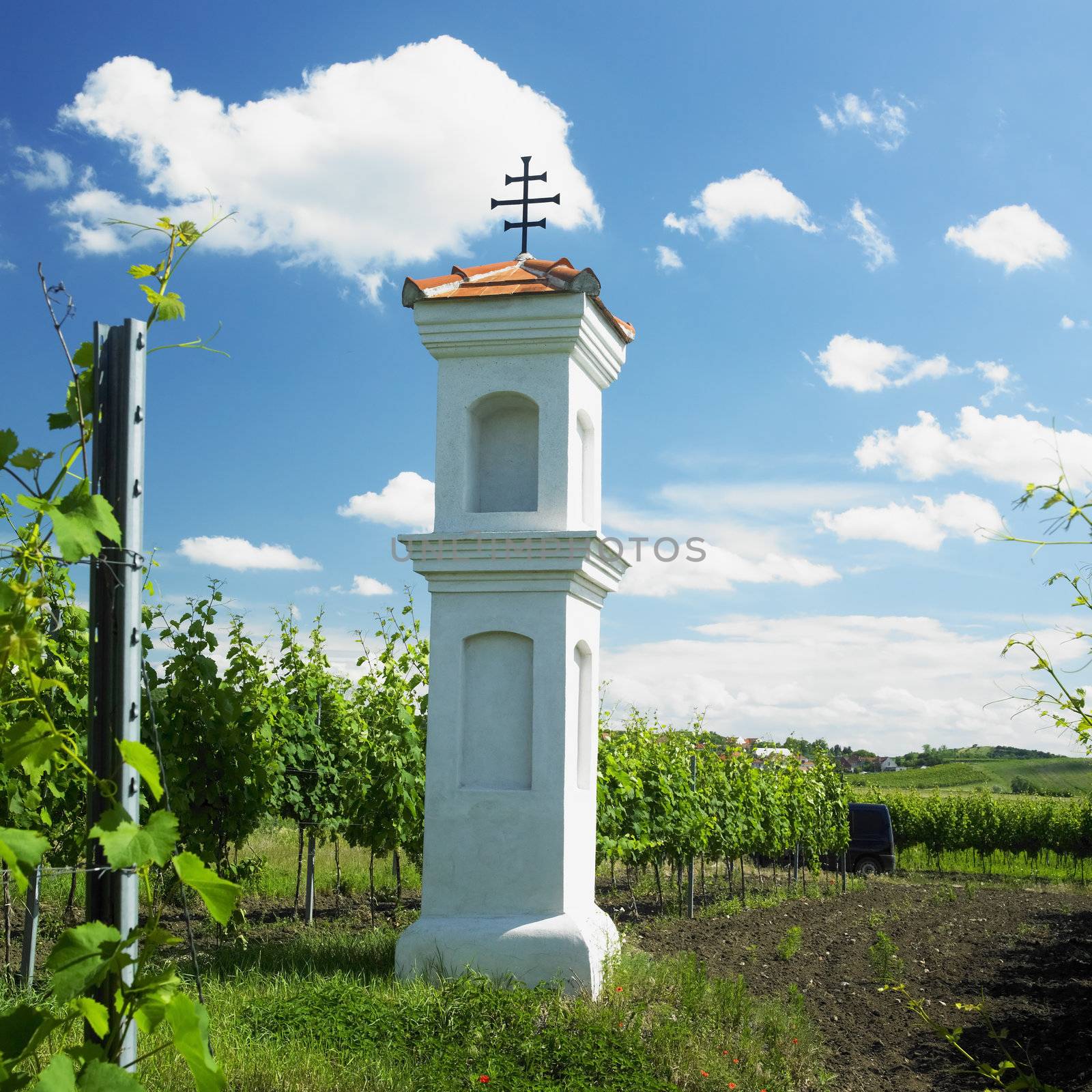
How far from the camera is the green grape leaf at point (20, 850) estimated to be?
224cm

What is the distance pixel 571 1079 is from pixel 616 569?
417 centimetres

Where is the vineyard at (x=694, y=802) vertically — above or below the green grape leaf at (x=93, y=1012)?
below

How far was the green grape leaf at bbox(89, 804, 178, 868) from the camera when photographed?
7.87 ft

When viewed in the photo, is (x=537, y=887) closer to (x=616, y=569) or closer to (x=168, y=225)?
(x=616, y=569)

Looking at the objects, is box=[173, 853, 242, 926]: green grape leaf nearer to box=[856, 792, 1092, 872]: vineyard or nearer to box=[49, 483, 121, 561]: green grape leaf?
box=[49, 483, 121, 561]: green grape leaf

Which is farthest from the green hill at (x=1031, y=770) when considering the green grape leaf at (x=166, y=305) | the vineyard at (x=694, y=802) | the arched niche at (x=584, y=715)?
the green grape leaf at (x=166, y=305)

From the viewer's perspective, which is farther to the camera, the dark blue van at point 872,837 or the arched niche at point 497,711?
the dark blue van at point 872,837

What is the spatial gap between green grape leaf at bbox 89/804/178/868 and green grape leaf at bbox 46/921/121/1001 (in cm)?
19

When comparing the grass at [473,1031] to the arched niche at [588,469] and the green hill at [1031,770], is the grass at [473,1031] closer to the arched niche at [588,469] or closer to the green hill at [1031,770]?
the arched niche at [588,469]

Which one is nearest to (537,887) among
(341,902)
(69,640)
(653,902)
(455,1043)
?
(455,1043)

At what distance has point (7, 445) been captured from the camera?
274cm

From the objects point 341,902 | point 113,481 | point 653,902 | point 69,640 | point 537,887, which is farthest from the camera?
point 653,902

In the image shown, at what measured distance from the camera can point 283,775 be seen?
1105cm

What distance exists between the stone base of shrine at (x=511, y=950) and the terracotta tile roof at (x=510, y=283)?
184 inches
